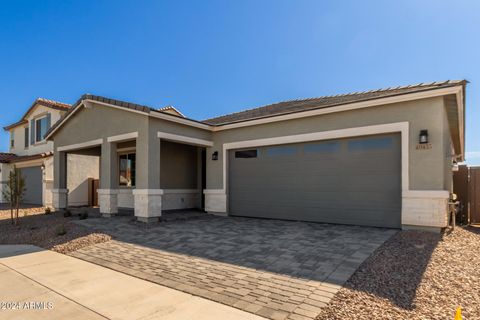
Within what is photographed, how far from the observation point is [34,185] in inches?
723

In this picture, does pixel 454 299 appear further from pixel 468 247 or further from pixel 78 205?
pixel 78 205

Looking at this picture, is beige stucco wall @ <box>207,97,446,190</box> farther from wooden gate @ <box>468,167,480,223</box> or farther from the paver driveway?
wooden gate @ <box>468,167,480,223</box>

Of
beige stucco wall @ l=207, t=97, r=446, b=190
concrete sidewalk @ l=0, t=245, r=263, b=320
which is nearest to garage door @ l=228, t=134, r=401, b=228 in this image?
beige stucco wall @ l=207, t=97, r=446, b=190

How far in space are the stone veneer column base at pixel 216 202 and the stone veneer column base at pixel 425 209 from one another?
21.6ft

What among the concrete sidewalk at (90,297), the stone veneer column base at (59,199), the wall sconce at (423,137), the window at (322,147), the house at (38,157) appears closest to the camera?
the concrete sidewalk at (90,297)

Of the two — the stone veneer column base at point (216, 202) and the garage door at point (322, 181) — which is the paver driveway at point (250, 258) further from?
the stone veneer column base at point (216, 202)

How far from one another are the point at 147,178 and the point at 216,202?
3385 mm

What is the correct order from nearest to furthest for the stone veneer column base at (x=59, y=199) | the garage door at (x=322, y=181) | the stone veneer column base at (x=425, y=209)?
the stone veneer column base at (x=425, y=209)
the garage door at (x=322, y=181)
the stone veneer column base at (x=59, y=199)

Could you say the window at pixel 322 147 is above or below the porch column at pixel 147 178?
above

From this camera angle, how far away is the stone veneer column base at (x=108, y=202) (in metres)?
11.1

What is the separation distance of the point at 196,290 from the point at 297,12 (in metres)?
9.80

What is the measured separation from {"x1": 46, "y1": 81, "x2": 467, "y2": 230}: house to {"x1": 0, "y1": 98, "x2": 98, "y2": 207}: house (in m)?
3.06
